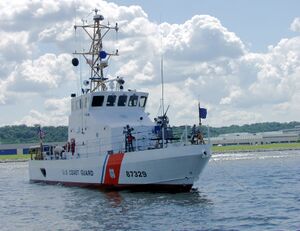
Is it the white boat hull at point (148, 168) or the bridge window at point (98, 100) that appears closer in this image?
the white boat hull at point (148, 168)

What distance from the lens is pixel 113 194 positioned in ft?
114

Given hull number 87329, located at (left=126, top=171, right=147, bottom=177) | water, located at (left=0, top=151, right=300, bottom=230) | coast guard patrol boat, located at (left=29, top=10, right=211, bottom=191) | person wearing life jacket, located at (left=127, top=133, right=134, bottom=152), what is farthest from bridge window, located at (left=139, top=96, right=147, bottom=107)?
hull number 87329, located at (left=126, top=171, right=147, bottom=177)

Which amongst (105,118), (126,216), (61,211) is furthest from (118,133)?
(126,216)

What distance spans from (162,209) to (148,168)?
249 inches

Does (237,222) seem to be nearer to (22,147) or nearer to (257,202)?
(257,202)

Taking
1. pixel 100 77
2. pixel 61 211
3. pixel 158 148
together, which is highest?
pixel 100 77

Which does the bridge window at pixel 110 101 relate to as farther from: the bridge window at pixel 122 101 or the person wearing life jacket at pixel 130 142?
the person wearing life jacket at pixel 130 142

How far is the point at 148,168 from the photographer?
109 feet

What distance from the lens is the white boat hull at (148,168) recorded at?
32.1 metres

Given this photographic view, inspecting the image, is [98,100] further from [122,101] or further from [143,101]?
[143,101]

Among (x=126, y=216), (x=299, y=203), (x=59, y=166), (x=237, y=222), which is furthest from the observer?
(x=59, y=166)

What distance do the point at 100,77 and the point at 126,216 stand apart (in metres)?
20.5

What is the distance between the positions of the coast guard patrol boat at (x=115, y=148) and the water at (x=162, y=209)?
109 cm

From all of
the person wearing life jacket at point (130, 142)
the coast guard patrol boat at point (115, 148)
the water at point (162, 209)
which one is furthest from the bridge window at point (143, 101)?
the water at point (162, 209)
